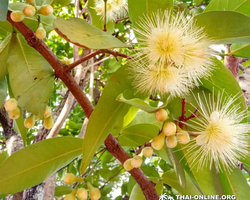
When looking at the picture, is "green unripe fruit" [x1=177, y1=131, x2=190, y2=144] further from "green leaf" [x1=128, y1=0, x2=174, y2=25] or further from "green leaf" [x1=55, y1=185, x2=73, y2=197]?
"green leaf" [x1=55, y1=185, x2=73, y2=197]

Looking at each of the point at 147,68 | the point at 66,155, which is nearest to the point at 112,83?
the point at 147,68

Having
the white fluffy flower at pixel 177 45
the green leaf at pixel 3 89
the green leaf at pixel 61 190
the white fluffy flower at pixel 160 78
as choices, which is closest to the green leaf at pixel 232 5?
the white fluffy flower at pixel 177 45

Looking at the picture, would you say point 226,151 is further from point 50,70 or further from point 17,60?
point 17,60

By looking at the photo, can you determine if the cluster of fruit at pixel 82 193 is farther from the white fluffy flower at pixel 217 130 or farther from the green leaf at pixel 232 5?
the green leaf at pixel 232 5

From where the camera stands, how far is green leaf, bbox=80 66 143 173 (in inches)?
22.9

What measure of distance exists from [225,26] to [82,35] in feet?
1.09

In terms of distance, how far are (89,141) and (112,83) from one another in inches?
5.7

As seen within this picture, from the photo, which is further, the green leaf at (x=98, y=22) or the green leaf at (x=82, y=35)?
the green leaf at (x=98, y=22)

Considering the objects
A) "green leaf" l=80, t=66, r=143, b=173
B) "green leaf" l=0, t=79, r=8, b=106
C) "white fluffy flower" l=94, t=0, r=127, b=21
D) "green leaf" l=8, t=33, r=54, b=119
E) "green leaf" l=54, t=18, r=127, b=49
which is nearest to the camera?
"green leaf" l=54, t=18, r=127, b=49

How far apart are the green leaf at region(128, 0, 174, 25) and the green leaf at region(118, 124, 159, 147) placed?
0.35 m

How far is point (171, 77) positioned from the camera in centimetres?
60

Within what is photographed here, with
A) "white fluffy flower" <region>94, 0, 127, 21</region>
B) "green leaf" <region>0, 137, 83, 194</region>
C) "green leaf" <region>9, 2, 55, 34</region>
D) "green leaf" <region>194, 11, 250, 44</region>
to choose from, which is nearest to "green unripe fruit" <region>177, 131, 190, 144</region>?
"green leaf" <region>194, 11, 250, 44</region>

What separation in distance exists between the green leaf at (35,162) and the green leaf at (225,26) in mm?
486

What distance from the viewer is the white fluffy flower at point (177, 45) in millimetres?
622
